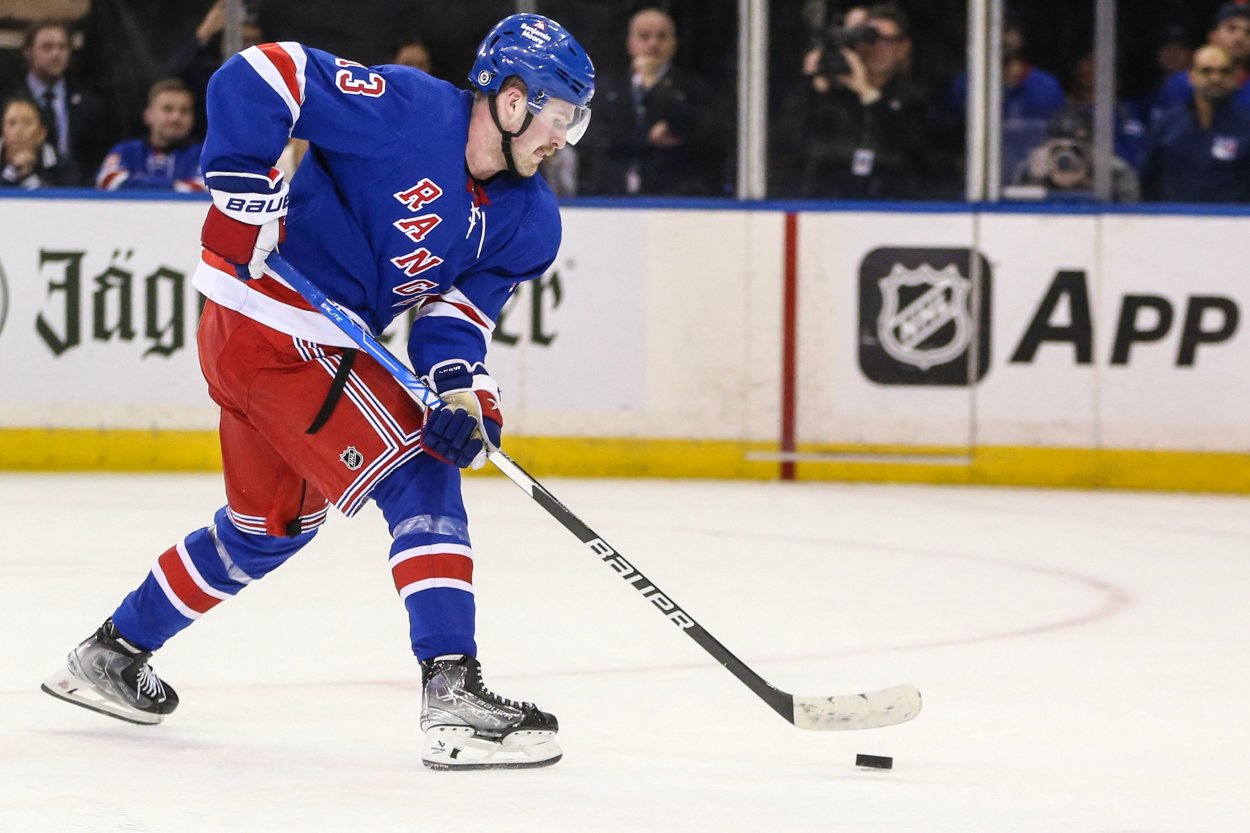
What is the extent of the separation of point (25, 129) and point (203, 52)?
0.58 metres

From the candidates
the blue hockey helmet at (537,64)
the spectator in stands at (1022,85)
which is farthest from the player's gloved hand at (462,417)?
the spectator in stands at (1022,85)

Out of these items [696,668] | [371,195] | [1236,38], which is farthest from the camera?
[1236,38]

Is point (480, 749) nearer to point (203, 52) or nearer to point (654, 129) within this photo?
point (654, 129)

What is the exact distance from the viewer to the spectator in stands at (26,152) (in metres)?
6.53

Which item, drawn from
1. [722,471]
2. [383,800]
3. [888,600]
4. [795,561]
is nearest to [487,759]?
[383,800]

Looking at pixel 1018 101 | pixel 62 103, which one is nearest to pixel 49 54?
pixel 62 103

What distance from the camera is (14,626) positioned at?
4039 mm

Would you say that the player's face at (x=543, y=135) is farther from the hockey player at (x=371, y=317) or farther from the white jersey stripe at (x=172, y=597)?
the white jersey stripe at (x=172, y=597)

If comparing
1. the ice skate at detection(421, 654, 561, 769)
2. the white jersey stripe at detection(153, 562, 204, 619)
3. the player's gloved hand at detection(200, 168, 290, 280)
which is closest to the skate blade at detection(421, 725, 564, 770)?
the ice skate at detection(421, 654, 561, 769)

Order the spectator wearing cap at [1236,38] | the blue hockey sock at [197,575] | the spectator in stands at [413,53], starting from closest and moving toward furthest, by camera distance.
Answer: the blue hockey sock at [197,575]
the spectator wearing cap at [1236,38]
the spectator in stands at [413,53]

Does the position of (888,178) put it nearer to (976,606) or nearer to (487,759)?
(976,606)

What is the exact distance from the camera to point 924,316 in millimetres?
6348

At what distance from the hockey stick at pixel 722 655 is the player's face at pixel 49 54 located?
12.5ft

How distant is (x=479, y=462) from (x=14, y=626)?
1432 mm
